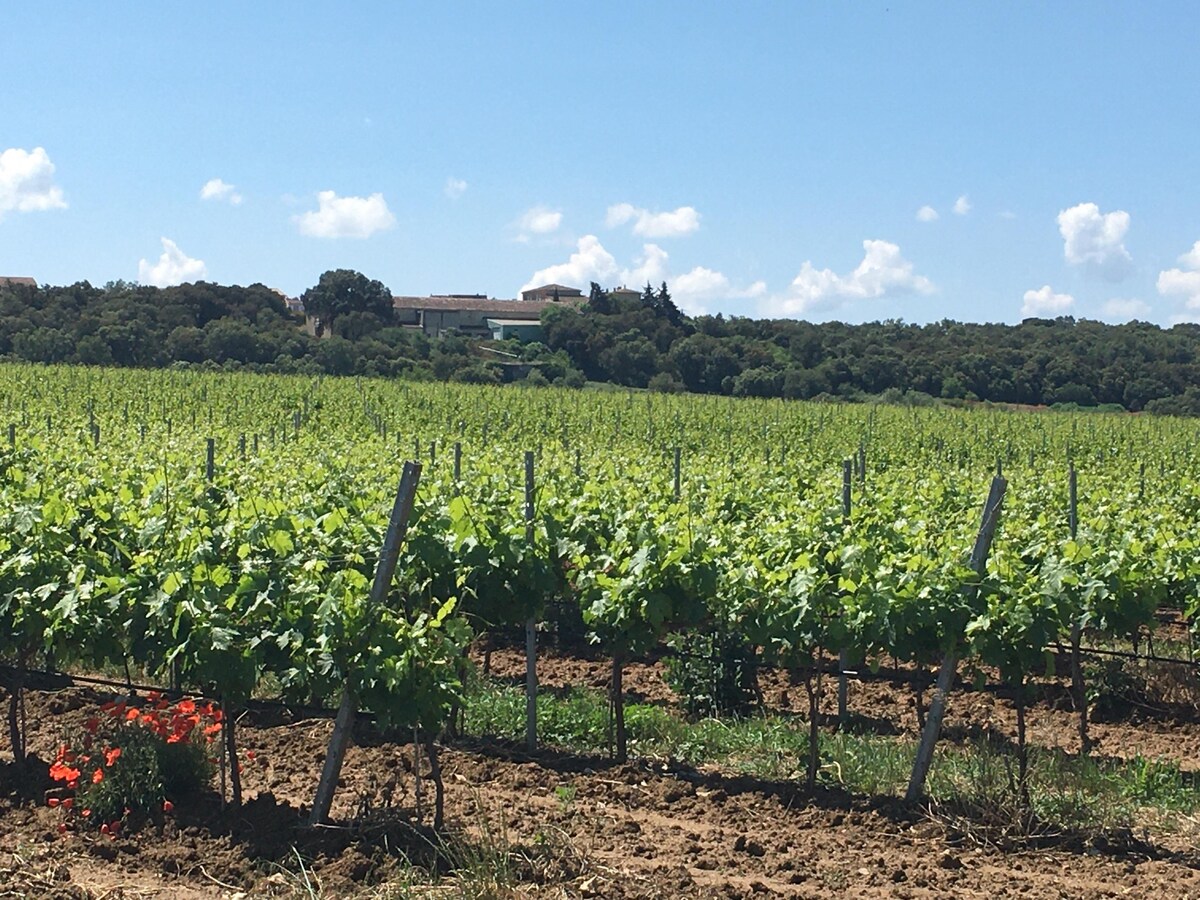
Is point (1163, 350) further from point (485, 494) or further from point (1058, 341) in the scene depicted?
point (485, 494)

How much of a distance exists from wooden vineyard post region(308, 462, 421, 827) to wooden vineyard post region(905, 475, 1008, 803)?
2973 mm

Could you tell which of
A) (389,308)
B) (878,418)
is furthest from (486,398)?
(389,308)

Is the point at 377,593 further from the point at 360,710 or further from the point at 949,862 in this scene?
the point at 949,862

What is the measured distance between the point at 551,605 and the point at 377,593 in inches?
228

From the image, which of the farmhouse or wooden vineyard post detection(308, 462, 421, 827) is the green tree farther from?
wooden vineyard post detection(308, 462, 421, 827)

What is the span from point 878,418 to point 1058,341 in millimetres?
41942

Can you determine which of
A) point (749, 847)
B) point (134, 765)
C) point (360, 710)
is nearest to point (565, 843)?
point (749, 847)

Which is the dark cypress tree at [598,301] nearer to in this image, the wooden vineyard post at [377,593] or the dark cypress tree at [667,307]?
the dark cypress tree at [667,307]

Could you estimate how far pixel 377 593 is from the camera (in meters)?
5.90

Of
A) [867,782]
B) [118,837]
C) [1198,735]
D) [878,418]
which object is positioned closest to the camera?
[118,837]

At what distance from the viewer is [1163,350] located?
70.2m

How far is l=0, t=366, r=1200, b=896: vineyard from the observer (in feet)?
19.9

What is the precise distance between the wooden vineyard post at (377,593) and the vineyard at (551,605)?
0.02 meters

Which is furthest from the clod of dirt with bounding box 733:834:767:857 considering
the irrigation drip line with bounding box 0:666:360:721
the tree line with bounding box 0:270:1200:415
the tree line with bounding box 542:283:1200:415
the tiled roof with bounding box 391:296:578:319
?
the tiled roof with bounding box 391:296:578:319
